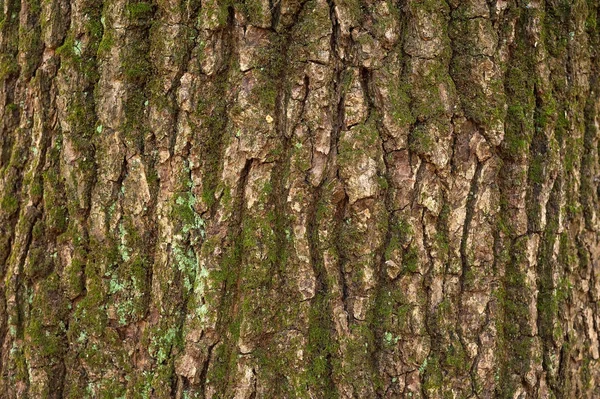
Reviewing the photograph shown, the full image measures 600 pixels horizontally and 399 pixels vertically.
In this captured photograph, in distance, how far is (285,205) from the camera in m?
1.90

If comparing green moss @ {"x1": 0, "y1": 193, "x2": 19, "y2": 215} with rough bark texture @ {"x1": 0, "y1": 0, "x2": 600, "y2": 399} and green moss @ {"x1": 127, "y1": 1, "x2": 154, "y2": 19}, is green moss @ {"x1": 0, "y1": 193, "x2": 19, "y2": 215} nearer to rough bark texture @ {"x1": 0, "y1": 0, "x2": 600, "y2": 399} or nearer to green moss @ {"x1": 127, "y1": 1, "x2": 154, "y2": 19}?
rough bark texture @ {"x1": 0, "y1": 0, "x2": 600, "y2": 399}

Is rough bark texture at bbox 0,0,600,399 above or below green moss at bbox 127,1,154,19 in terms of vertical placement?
below

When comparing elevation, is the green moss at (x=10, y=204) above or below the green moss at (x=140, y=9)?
below

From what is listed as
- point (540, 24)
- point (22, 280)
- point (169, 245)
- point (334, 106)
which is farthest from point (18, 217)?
point (540, 24)

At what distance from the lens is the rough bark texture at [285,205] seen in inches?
74.7

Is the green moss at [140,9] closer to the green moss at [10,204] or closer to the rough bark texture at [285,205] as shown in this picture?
the rough bark texture at [285,205]

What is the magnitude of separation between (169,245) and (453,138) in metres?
1.02

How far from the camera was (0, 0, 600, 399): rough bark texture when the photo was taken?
190 cm

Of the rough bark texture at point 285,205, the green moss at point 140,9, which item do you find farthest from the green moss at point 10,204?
the green moss at point 140,9

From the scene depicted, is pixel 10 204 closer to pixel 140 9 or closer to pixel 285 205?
pixel 140 9

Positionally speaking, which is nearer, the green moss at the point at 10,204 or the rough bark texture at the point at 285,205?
the rough bark texture at the point at 285,205

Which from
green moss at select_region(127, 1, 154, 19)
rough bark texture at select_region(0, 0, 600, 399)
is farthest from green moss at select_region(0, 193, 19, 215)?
green moss at select_region(127, 1, 154, 19)

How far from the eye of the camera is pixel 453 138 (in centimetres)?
196

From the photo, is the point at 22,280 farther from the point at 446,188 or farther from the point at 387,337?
the point at 446,188
